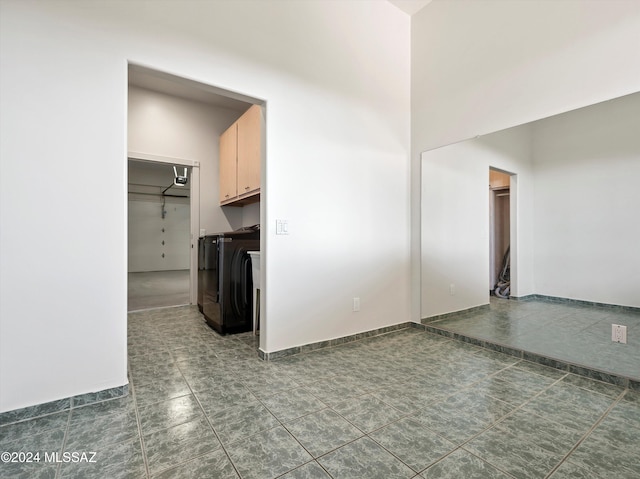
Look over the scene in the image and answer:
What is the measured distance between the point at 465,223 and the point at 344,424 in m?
2.38

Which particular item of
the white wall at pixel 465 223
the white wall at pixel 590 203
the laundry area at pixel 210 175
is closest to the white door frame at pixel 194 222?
the laundry area at pixel 210 175

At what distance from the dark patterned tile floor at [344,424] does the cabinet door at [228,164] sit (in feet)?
7.56

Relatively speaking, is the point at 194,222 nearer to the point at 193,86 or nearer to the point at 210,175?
the point at 210,175

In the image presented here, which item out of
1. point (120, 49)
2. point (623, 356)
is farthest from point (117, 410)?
point (623, 356)

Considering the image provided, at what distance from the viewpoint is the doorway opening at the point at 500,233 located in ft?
8.80

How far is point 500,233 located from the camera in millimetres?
2732

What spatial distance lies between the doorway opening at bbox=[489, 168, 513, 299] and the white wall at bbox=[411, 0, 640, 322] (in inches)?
20.3

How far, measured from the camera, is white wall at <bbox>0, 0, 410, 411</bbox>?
1.54 meters

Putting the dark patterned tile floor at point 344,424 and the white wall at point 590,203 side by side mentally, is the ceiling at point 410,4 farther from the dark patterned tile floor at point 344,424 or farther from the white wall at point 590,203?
the dark patterned tile floor at point 344,424

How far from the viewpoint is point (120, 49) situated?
1773 mm

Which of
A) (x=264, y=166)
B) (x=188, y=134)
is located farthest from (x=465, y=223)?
(x=188, y=134)

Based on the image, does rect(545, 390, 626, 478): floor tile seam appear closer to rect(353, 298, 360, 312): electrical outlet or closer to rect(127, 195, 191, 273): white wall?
rect(353, 298, 360, 312): electrical outlet

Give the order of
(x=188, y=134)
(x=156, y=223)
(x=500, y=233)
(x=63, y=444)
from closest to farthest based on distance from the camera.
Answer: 1. (x=63, y=444)
2. (x=500, y=233)
3. (x=188, y=134)
4. (x=156, y=223)

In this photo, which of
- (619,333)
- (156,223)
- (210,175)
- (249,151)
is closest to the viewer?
(619,333)
